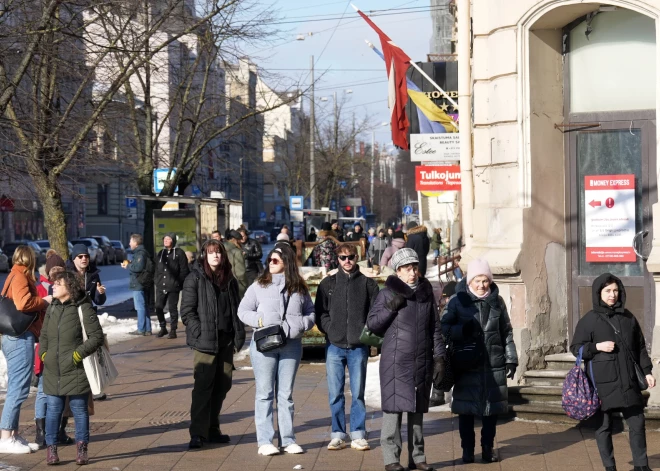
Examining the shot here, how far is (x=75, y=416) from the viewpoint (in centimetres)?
841

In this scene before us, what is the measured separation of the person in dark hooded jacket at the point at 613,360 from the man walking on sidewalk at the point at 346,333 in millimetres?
1920

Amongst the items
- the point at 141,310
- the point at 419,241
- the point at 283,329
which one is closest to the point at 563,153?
the point at 283,329

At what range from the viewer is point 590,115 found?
1068cm

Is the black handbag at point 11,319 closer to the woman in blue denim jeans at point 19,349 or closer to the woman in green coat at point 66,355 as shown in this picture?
the woman in blue denim jeans at point 19,349

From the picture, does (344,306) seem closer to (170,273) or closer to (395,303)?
(395,303)

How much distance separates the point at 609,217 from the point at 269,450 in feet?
13.4

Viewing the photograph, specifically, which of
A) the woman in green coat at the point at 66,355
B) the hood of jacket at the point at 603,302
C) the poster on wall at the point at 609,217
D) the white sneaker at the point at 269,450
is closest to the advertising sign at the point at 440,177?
the poster on wall at the point at 609,217

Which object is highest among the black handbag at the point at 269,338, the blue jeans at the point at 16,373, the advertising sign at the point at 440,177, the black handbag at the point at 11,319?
the advertising sign at the point at 440,177

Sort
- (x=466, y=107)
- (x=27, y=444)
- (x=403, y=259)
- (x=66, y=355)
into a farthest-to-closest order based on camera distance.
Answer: (x=466, y=107), (x=27, y=444), (x=66, y=355), (x=403, y=259)

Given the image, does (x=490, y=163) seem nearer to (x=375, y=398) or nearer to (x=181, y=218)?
(x=375, y=398)

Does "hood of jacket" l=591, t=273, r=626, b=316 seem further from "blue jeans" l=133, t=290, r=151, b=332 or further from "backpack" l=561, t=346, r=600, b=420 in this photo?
"blue jeans" l=133, t=290, r=151, b=332

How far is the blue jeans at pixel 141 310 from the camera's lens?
719 inches

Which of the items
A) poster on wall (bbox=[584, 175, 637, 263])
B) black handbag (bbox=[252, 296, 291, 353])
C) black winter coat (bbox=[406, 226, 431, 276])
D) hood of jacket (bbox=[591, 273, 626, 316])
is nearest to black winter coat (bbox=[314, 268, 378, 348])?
black handbag (bbox=[252, 296, 291, 353])

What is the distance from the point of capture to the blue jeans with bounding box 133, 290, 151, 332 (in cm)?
1827
